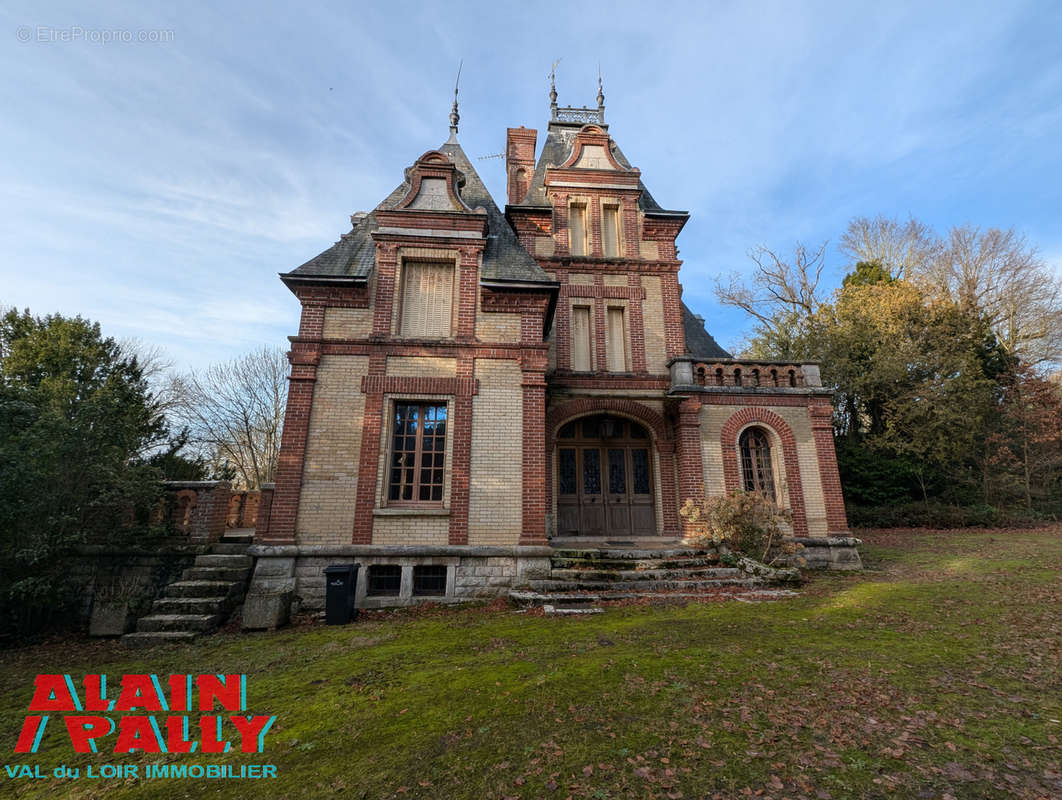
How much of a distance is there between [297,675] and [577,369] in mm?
10380

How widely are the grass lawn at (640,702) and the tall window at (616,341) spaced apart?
25.9 feet

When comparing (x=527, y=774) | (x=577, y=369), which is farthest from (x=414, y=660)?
(x=577, y=369)

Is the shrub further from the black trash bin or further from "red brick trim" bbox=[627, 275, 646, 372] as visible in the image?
the black trash bin

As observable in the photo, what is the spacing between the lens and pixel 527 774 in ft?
10.3

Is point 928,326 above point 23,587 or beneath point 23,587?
above

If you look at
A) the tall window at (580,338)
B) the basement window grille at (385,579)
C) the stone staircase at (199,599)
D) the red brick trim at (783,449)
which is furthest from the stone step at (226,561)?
the red brick trim at (783,449)

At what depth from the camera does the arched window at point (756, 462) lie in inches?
498

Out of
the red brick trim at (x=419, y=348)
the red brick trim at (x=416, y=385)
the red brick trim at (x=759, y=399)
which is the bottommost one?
the red brick trim at (x=416, y=385)

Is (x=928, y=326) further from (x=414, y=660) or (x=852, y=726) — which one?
(x=414, y=660)

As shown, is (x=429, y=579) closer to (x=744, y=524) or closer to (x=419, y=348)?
(x=419, y=348)

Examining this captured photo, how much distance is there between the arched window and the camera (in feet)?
41.5

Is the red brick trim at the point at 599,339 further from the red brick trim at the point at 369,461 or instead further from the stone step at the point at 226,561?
the stone step at the point at 226,561

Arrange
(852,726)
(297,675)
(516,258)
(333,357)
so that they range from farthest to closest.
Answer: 1. (516,258)
2. (333,357)
3. (297,675)
4. (852,726)

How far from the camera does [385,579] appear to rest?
8992mm
